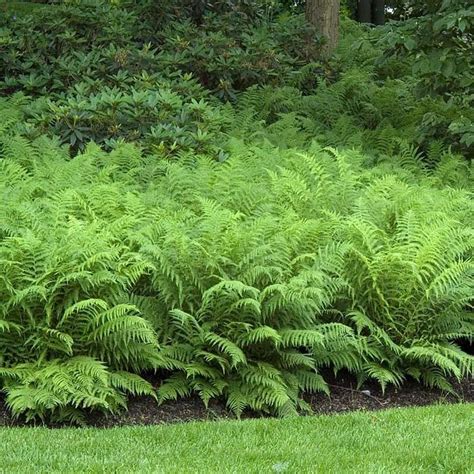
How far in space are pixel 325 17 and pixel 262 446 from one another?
1137 cm

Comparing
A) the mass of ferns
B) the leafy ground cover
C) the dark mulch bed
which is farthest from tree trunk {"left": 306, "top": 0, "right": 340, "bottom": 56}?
the dark mulch bed

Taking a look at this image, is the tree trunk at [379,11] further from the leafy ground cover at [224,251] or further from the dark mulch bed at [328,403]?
the dark mulch bed at [328,403]

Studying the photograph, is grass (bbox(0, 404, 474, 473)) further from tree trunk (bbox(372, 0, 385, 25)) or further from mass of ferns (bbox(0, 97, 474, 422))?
tree trunk (bbox(372, 0, 385, 25))

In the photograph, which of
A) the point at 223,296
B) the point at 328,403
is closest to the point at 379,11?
the point at 223,296

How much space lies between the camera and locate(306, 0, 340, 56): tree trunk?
14.8 metres

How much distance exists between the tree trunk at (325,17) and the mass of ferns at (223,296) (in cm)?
797

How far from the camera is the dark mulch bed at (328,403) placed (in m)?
5.46

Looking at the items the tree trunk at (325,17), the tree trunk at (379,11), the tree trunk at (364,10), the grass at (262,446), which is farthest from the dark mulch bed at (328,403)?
the tree trunk at (379,11)

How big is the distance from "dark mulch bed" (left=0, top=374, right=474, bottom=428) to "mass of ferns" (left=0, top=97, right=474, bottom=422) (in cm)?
8

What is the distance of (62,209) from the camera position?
6559 mm

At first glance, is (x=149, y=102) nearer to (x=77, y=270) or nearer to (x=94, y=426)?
(x=77, y=270)

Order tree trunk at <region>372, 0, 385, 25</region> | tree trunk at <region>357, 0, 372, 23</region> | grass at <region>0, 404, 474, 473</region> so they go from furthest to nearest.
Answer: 1. tree trunk at <region>372, 0, 385, 25</region>
2. tree trunk at <region>357, 0, 372, 23</region>
3. grass at <region>0, 404, 474, 473</region>

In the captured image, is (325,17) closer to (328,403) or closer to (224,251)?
(224,251)

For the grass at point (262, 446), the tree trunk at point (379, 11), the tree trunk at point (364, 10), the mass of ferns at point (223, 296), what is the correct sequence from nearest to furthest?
the grass at point (262, 446) → the mass of ferns at point (223, 296) → the tree trunk at point (364, 10) → the tree trunk at point (379, 11)
